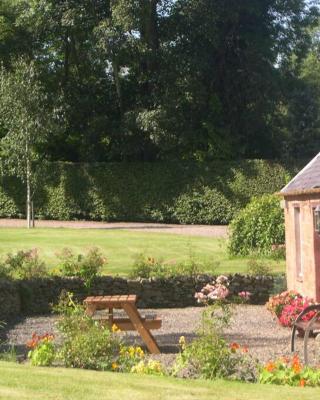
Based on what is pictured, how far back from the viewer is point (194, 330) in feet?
48.8

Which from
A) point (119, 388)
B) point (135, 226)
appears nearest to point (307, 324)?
point (119, 388)

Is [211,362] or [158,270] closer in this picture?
[211,362]

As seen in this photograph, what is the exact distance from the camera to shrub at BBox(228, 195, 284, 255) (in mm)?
25406

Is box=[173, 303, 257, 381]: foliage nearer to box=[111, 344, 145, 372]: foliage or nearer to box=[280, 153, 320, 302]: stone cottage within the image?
box=[111, 344, 145, 372]: foliage

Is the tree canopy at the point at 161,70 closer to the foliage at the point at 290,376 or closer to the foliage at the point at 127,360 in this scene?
the foliage at the point at 127,360

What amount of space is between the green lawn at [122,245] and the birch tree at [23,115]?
4880 mm

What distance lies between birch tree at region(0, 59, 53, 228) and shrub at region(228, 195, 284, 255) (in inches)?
541

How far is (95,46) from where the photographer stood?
38.6m

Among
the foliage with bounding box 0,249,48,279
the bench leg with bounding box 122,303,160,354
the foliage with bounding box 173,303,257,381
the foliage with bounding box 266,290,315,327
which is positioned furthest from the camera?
the foliage with bounding box 0,249,48,279

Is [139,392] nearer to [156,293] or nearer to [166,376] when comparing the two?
[166,376]

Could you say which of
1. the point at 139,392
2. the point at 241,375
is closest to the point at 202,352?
the point at 241,375

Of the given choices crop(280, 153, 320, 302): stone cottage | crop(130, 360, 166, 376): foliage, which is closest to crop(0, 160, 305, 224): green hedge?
crop(280, 153, 320, 302): stone cottage

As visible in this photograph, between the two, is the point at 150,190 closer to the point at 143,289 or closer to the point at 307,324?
the point at 143,289

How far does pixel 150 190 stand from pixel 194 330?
25160mm
